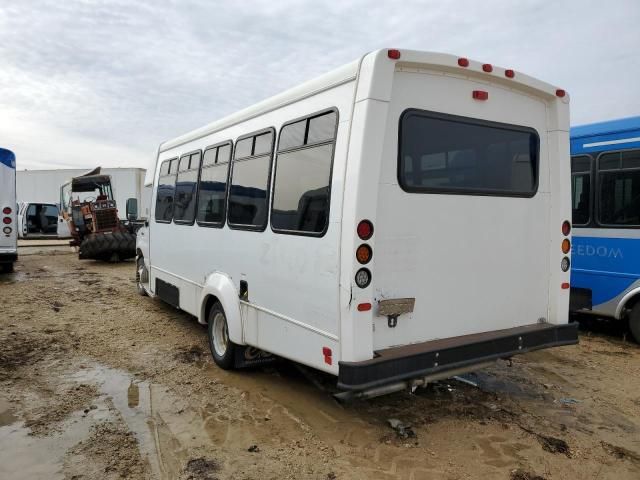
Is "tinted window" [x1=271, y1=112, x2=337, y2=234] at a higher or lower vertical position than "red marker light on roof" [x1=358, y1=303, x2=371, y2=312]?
higher

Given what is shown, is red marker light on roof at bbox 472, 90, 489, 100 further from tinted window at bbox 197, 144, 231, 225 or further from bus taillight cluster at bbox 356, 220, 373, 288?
tinted window at bbox 197, 144, 231, 225

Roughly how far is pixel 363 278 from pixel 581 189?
5028mm

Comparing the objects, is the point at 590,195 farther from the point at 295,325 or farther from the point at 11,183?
the point at 11,183

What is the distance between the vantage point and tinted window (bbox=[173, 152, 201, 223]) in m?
6.10

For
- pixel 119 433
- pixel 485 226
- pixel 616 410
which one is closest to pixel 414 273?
pixel 485 226

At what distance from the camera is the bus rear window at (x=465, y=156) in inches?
143

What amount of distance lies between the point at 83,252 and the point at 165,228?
9.22m

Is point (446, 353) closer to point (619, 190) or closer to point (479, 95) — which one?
point (479, 95)

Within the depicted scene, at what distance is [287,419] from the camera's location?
407 cm

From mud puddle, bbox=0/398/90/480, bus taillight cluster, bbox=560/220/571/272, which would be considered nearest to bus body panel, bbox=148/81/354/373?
mud puddle, bbox=0/398/90/480

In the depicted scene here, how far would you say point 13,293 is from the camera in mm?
9656

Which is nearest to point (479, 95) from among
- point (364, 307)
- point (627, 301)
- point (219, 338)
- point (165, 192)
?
point (364, 307)

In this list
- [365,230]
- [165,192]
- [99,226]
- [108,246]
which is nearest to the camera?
[365,230]

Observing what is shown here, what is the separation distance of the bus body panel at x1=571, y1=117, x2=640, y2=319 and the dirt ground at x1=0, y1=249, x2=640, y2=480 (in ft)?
2.18
